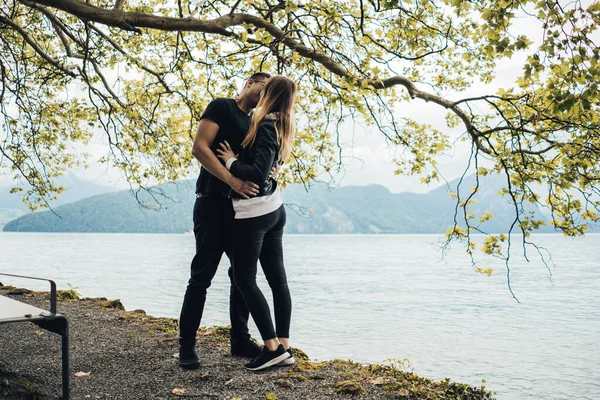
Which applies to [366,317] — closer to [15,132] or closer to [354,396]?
[15,132]

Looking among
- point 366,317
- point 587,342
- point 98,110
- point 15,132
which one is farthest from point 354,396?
point 366,317

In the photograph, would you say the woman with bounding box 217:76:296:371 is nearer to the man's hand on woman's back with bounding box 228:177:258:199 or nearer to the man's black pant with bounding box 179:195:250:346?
the man's hand on woman's back with bounding box 228:177:258:199

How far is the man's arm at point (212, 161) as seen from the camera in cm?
391

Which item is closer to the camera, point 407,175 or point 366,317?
point 407,175

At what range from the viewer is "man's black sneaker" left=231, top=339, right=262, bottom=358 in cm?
486

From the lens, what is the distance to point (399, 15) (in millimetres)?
6574

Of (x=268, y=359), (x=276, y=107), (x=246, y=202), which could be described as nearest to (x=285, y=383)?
(x=268, y=359)

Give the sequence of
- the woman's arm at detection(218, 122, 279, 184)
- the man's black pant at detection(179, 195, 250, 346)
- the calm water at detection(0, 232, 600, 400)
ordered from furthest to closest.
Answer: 1. the calm water at detection(0, 232, 600, 400)
2. the man's black pant at detection(179, 195, 250, 346)
3. the woman's arm at detection(218, 122, 279, 184)

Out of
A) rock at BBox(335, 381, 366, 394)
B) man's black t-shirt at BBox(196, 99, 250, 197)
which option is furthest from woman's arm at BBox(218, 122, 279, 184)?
rock at BBox(335, 381, 366, 394)

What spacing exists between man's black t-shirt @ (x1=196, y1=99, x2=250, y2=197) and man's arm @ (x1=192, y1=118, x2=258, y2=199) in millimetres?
76

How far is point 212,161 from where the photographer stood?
3.93 metres

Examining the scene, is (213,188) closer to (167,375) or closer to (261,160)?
(261,160)

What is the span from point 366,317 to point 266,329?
67.2ft

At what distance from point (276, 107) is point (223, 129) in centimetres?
45
